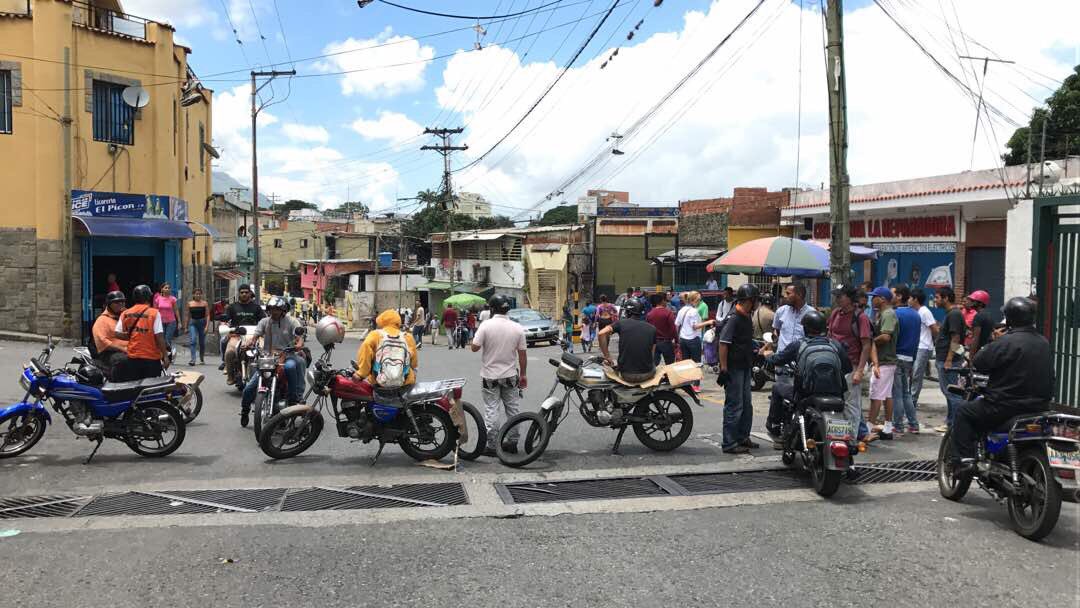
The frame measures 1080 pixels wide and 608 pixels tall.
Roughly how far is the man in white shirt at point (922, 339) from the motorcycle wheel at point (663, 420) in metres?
3.31

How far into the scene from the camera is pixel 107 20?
23562 mm

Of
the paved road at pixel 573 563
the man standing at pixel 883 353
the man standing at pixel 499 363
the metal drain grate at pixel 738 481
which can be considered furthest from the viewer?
the man standing at pixel 883 353

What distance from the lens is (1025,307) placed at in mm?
6059

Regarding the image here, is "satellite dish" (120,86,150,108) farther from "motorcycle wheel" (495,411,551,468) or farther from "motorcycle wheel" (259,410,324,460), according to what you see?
"motorcycle wheel" (495,411,551,468)

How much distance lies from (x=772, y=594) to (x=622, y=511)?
183 cm

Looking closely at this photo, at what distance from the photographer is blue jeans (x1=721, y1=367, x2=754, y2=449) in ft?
27.5

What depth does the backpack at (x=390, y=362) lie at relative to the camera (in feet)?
25.1

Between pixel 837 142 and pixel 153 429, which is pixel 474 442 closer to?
pixel 153 429

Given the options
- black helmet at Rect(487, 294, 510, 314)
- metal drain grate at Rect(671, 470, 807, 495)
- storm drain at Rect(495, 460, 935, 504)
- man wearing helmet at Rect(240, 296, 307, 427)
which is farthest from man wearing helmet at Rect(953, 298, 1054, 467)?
man wearing helmet at Rect(240, 296, 307, 427)

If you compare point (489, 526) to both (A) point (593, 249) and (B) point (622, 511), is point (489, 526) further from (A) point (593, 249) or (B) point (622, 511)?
(A) point (593, 249)

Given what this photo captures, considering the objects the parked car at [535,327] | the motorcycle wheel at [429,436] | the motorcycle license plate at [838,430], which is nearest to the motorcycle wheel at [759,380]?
the motorcycle license plate at [838,430]

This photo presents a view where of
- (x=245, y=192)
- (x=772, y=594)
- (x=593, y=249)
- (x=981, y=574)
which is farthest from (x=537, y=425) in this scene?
(x=245, y=192)

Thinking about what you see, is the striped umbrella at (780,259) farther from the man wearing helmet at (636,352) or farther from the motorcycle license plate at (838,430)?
the motorcycle license plate at (838,430)

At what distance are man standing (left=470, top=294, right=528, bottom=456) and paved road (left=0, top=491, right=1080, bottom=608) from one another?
2.16 metres
